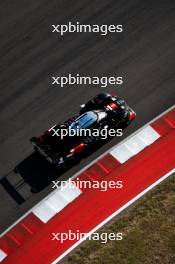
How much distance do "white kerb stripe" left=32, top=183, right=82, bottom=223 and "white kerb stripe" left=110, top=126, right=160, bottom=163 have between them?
261cm

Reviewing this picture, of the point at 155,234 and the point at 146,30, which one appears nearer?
the point at 155,234

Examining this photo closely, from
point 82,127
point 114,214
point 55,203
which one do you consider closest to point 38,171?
point 55,203

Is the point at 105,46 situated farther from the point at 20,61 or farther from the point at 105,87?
the point at 20,61

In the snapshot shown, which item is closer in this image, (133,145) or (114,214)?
(114,214)

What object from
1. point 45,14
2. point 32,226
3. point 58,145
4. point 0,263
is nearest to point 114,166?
point 58,145

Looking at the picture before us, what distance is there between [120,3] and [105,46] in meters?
2.38

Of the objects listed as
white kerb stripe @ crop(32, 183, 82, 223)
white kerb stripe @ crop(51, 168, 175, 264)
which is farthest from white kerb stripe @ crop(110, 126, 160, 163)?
white kerb stripe @ crop(32, 183, 82, 223)

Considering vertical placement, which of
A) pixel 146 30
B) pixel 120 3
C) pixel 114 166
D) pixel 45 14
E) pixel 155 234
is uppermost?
pixel 45 14

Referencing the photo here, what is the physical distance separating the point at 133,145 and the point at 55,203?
4.63 metres

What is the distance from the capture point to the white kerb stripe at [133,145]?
2372cm

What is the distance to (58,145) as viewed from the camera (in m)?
22.3

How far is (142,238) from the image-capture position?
2219 cm

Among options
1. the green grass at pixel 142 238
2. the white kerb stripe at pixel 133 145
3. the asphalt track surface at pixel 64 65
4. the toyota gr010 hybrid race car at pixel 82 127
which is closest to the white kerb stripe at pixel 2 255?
A: the asphalt track surface at pixel 64 65

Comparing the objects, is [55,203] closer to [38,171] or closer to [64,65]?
[38,171]
